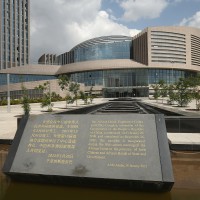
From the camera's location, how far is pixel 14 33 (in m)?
143

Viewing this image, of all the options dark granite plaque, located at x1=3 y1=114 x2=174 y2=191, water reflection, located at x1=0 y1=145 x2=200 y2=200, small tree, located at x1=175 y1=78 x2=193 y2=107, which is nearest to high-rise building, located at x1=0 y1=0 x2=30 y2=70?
small tree, located at x1=175 y1=78 x2=193 y2=107

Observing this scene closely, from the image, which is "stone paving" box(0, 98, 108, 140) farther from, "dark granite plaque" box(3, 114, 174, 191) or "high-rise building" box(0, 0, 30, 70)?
"high-rise building" box(0, 0, 30, 70)

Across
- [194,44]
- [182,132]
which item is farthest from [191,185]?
[194,44]

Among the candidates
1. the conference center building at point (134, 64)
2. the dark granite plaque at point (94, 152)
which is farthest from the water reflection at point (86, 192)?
the conference center building at point (134, 64)

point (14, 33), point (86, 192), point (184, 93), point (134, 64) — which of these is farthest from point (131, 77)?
point (86, 192)

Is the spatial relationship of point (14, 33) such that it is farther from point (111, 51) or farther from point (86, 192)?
point (86, 192)

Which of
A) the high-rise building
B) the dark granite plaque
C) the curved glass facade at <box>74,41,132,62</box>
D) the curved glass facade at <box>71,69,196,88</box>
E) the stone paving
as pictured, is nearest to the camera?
the dark granite plaque

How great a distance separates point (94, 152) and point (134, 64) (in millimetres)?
103116

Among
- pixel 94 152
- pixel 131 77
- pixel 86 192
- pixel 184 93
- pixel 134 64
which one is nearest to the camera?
pixel 86 192

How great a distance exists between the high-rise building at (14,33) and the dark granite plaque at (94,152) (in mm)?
140976

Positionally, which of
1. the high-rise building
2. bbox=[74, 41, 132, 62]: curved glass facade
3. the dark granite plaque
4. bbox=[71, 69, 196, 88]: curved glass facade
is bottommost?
the dark granite plaque

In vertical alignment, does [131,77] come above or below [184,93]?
above

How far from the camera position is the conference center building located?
104125 millimetres

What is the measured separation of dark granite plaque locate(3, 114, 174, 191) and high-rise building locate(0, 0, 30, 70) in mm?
140976
